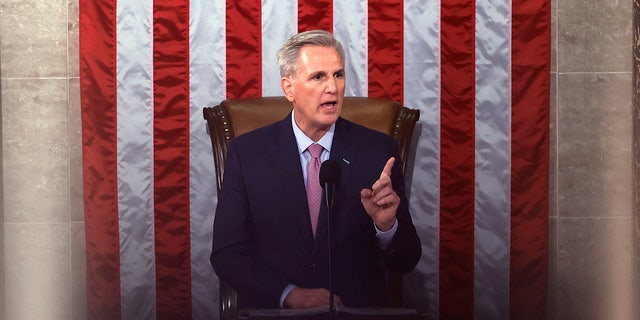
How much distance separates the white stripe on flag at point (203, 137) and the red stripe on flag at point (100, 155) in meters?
0.31

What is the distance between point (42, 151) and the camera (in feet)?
11.6

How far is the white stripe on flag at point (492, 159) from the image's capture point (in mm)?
3486

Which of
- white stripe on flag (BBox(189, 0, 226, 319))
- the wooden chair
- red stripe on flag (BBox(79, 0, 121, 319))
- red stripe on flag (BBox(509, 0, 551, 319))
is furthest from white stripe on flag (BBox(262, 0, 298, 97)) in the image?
red stripe on flag (BBox(509, 0, 551, 319))

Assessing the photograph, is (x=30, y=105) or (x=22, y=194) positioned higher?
(x=30, y=105)

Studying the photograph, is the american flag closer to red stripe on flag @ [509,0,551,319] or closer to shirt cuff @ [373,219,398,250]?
red stripe on flag @ [509,0,551,319]

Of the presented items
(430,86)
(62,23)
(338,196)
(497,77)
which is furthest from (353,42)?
(62,23)

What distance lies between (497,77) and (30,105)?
6.24ft

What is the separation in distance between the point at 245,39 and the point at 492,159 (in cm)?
112

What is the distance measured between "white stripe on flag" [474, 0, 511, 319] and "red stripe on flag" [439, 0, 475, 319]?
33 mm

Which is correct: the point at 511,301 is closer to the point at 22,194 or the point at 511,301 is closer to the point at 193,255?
the point at 193,255

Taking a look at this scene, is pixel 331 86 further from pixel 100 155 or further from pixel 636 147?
pixel 636 147

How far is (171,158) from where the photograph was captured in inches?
137

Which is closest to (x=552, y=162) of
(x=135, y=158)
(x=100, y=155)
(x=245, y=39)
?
(x=245, y=39)

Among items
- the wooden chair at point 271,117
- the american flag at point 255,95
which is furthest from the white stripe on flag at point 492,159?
the wooden chair at point 271,117
